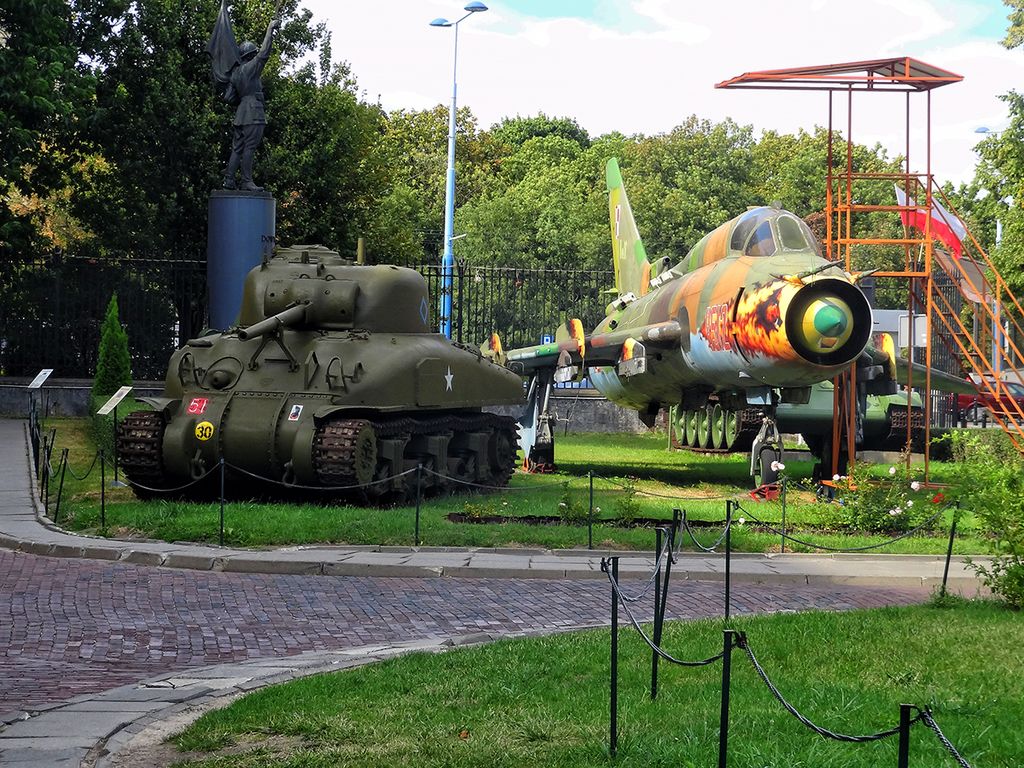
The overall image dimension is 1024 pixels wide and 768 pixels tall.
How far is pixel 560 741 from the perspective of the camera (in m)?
7.69

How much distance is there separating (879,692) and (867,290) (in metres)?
27.0

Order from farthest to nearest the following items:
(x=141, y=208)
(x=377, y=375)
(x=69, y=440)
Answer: (x=141, y=208)
(x=69, y=440)
(x=377, y=375)

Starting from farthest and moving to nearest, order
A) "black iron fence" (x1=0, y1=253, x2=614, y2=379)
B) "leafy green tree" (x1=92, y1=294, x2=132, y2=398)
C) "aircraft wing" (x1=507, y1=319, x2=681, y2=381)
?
"black iron fence" (x1=0, y1=253, x2=614, y2=379)
"leafy green tree" (x1=92, y1=294, x2=132, y2=398)
"aircraft wing" (x1=507, y1=319, x2=681, y2=381)

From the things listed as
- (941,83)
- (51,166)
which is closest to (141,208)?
(51,166)

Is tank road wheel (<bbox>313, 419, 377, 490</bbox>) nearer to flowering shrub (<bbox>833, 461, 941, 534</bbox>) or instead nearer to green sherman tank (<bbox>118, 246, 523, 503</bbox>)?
green sherman tank (<bbox>118, 246, 523, 503</bbox>)

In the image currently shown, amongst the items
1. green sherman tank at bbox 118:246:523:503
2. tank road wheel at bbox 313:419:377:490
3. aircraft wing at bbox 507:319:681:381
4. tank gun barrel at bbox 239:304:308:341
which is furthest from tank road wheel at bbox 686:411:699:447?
tank road wheel at bbox 313:419:377:490

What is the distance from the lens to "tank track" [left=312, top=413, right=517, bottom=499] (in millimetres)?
18547

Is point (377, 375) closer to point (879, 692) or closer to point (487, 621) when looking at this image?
point (487, 621)

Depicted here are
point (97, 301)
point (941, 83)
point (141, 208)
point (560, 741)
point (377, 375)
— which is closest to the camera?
point (560, 741)

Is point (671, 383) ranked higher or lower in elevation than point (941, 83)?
lower

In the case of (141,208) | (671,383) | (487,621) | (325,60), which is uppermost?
(325,60)

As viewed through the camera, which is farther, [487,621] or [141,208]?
[141,208]

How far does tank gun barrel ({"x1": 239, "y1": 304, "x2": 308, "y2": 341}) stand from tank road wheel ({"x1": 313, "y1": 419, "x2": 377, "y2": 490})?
6.05 ft

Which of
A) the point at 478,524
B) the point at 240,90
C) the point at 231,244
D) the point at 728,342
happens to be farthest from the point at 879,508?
the point at 240,90
